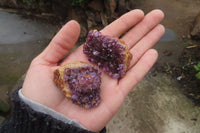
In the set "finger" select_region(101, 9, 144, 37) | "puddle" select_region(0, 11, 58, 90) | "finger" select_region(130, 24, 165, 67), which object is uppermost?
"finger" select_region(101, 9, 144, 37)

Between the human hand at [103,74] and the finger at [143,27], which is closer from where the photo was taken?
the human hand at [103,74]

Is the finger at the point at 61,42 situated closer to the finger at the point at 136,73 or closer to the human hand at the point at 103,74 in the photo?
the human hand at the point at 103,74

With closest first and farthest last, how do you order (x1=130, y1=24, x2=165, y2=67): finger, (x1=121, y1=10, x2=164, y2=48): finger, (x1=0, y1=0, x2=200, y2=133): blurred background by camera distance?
(x1=130, y1=24, x2=165, y2=67): finger → (x1=121, y1=10, x2=164, y2=48): finger → (x1=0, y1=0, x2=200, y2=133): blurred background

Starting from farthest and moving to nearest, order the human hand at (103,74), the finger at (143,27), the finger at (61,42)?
1. the finger at (143,27)
2. the finger at (61,42)
3. the human hand at (103,74)

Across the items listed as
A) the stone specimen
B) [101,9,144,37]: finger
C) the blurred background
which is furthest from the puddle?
[101,9,144,37]: finger

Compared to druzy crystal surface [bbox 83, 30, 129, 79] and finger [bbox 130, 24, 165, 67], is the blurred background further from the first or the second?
druzy crystal surface [bbox 83, 30, 129, 79]

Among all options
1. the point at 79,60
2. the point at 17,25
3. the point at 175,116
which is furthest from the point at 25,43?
the point at 175,116

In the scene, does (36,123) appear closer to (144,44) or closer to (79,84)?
(79,84)

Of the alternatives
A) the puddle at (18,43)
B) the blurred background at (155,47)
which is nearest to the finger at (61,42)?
the blurred background at (155,47)
